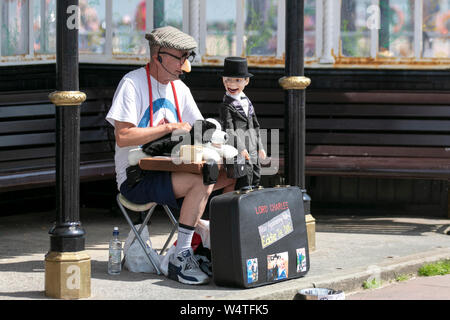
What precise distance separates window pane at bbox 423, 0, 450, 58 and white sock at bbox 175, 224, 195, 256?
5.03 metres

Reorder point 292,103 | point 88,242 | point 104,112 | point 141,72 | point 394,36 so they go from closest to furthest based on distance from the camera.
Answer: point 141,72, point 292,103, point 88,242, point 104,112, point 394,36

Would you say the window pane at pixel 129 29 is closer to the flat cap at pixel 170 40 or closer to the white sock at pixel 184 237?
the flat cap at pixel 170 40

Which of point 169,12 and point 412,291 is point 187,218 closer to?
point 412,291

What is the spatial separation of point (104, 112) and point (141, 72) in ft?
10.6

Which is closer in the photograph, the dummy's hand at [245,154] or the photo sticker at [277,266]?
the photo sticker at [277,266]

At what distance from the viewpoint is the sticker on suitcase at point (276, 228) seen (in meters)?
6.25

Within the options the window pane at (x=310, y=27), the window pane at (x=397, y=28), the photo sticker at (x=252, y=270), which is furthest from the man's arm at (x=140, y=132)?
the window pane at (x=397, y=28)

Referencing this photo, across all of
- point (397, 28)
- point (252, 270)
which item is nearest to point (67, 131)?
point (252, 270)

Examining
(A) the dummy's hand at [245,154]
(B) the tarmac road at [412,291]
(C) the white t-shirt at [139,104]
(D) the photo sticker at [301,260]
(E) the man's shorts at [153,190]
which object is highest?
(C) the white t-shirt at [139,104]

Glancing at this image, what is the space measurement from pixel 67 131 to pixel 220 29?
16.5 feet

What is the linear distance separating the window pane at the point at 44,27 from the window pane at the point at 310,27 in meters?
2.85

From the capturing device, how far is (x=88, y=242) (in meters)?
8.23
